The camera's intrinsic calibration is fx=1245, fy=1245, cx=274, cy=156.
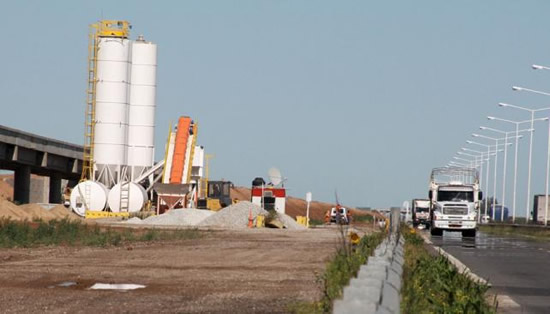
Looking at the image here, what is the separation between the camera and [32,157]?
8869 centimetres

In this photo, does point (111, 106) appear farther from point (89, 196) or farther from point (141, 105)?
point (89, 196)

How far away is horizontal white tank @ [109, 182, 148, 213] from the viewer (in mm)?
88387

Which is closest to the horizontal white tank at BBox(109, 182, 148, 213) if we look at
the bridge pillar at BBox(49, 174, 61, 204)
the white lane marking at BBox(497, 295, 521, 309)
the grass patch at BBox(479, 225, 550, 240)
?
the bridge pillar at BBox(49, 174, 61, 204)

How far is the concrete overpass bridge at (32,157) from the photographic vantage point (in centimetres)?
8178

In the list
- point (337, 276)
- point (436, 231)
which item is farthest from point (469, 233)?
point (337, 276)

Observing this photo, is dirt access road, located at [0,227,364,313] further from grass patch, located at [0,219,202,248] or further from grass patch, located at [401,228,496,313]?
grass patch, located at [0,219,202,248]

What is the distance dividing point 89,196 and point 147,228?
2402 centimetres

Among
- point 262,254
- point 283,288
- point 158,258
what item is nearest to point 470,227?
point 262,254

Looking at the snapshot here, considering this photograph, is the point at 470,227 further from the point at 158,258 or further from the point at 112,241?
the point at 158,258

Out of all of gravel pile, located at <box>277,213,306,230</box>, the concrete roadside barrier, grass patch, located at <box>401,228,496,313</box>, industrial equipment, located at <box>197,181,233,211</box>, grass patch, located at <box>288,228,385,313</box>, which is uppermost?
the concrete roadside barrier

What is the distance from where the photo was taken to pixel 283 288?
1967 centimetres

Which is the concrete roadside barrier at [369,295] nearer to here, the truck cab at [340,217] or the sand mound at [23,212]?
the truck cab at [340,217]

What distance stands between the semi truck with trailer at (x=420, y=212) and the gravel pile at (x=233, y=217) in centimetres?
2442

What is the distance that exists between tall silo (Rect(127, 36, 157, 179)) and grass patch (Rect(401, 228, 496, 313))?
71.9 meters
